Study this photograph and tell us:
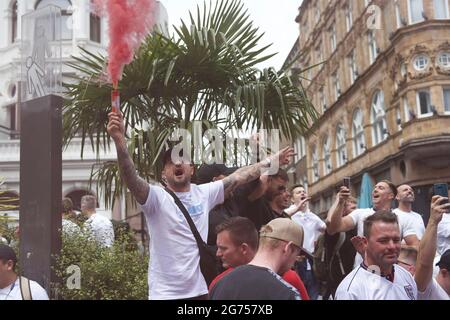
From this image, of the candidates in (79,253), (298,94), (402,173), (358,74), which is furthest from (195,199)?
(358,74)

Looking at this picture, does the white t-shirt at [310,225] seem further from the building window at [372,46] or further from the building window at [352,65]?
the building window at [352,65]

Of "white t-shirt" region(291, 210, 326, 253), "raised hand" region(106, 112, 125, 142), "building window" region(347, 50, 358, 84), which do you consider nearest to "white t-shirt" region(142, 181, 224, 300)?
"raised hand" region(106, 112, 125, 142)

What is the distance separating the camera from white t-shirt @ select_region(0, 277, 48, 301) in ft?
13.2

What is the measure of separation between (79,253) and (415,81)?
51.3ft

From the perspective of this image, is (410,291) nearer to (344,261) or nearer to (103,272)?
(344,261)

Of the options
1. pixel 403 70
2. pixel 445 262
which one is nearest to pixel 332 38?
pixel 403 70

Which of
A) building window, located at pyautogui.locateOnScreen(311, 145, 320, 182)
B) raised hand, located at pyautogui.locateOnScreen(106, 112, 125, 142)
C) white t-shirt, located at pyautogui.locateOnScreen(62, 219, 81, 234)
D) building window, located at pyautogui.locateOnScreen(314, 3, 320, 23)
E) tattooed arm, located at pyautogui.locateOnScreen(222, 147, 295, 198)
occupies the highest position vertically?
building window, located at pyautogui.locateOnScreen(314, 3, 320, 23)

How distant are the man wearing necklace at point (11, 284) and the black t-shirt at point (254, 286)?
194 cm

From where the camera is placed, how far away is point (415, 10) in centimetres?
1969

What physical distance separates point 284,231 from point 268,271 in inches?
11.3

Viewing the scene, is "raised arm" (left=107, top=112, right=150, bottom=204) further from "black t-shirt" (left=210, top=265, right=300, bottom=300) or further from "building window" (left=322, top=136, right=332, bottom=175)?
"building window" (left=322, top=136, right=332, bottom=175)

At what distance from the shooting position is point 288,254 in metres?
2.79

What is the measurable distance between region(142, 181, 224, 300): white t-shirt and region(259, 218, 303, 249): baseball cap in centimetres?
97

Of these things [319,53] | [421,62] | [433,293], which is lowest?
[433,293]
